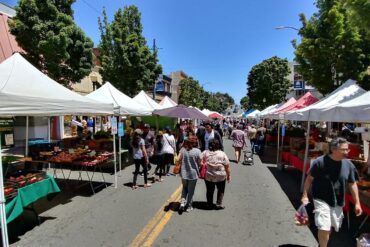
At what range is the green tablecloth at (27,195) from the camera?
5.93 metres

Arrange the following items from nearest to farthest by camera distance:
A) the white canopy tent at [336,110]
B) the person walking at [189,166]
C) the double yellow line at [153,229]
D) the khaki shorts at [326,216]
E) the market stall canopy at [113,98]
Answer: the khaki shorts at [326,216], the double yellow line at [153,229], the white canopy tent at [336,110], the person walking at [189,166], the market stall canopy at [113,98]

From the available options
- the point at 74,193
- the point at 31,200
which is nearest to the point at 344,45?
the point at 74,193

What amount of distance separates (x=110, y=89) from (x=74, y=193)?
21.4ft

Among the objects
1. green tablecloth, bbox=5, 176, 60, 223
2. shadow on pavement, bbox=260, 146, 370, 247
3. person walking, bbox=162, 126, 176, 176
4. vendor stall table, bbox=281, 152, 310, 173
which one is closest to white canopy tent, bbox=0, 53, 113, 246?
green tablecloth, bbox=5, 176, 60, 223

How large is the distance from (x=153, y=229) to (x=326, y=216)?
3075 mm

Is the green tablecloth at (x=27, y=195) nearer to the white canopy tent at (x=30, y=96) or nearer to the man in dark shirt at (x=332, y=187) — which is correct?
the white canopy tent at (x=30, y=96)

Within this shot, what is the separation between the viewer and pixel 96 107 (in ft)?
30.8

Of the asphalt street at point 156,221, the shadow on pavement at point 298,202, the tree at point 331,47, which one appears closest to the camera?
the asphalt street at point 156,221

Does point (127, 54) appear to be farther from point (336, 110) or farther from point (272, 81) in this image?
point (272, 81)

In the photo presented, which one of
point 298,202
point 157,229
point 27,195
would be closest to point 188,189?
point 157,229

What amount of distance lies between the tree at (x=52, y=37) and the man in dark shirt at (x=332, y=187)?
13699mm

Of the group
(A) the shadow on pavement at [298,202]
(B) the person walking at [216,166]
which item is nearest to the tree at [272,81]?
(A) the shadow on pavement at [298,202]

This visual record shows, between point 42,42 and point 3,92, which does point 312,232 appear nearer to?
point 3,92

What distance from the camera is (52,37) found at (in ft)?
50.6
